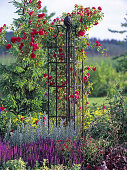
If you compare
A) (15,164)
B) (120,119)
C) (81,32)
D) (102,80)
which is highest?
(81,32)

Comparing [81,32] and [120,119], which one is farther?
[81,32]

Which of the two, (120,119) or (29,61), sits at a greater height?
(29,61)

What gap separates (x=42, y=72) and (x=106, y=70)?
10.2m

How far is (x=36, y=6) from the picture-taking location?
6.48 m

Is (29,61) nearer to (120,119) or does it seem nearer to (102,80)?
(120,119)

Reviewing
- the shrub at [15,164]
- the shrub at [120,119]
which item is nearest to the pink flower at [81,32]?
the shrub at [120,119]

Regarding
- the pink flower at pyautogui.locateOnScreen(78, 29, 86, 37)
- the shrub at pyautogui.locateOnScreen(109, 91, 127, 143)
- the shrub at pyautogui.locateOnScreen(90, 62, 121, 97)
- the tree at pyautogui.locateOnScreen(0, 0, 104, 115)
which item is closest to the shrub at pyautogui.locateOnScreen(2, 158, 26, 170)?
the shrub at pyautogui.locateOnScreen(109, 91, 127, 143)

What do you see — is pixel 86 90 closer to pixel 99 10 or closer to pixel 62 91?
pixel 62 91

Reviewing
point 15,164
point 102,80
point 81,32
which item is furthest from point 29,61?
point 102,80

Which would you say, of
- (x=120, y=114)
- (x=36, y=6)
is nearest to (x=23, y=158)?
(x=120, y=114)

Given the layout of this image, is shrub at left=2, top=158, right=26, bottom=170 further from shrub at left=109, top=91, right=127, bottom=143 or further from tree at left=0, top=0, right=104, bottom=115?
tree at left=0, top=0, right=104, bottom=115

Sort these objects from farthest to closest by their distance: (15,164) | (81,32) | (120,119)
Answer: (81,32) < (120,119) < (15,164)

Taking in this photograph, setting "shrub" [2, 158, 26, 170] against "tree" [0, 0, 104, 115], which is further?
"tree" [0, 0, 104, 115]

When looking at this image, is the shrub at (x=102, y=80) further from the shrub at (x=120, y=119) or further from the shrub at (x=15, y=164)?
the shrub at (x=15, y=164)
